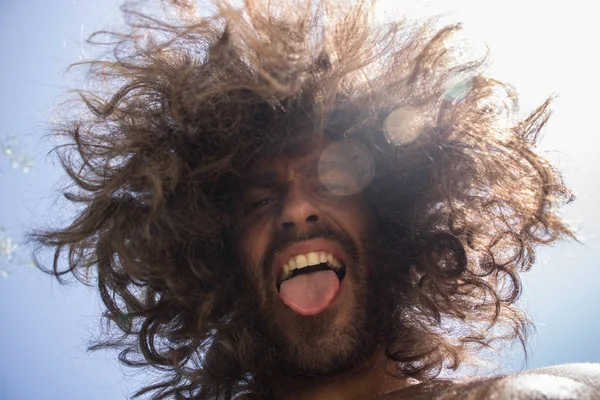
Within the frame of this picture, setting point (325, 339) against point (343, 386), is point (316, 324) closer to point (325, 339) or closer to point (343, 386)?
point (325, 339)

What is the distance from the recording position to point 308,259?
8.10 ft

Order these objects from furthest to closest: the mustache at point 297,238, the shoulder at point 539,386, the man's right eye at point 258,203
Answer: the man's right eye at point 258,203
the mustache at point 297,238
the shoulder at point 539,386

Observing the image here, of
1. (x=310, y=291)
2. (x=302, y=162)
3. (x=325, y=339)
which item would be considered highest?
(x=302, y=162)

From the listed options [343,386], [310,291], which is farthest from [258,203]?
[343,386]

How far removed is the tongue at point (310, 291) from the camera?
94.6 inches

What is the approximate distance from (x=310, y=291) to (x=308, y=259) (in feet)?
0.45

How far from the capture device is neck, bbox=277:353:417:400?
244 cm

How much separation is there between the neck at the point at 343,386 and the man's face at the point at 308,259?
0.08m

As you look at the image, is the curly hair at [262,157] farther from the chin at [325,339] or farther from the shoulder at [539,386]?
the shoulder at [539,386]

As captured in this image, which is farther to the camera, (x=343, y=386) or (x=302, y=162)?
(x=302, y=162)

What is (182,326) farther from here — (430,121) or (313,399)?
(430,121)

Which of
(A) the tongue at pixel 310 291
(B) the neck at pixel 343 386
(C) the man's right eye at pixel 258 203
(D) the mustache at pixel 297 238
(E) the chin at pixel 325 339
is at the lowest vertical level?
(B) the neck at pixel 343 386

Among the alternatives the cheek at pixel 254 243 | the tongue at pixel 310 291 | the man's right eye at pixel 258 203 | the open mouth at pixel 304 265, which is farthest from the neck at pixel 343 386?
the man's right eye at pixel 258 203

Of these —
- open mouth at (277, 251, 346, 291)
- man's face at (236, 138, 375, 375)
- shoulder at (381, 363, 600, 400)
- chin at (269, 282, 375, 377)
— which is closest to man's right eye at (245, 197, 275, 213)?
man's face at (236, 138, 375, 375)
